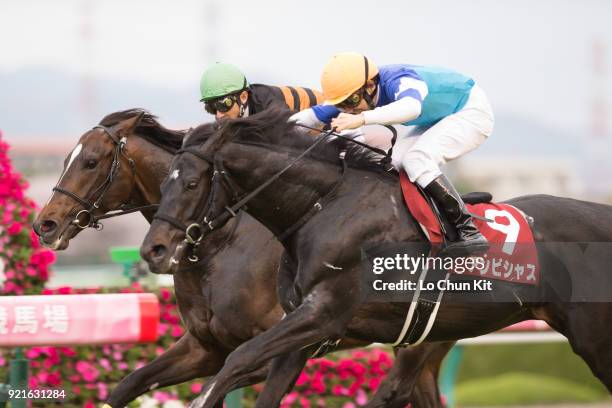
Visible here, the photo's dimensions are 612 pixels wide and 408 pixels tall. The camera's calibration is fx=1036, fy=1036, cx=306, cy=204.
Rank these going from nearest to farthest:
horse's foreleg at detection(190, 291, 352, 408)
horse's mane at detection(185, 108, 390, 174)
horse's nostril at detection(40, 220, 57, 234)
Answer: horse's foreleg at detection(190, 291, 352, 408)
horse's mane at detection(185, 108, 390, 174)
horse's nostril at detection(40, 220, 57, 234)

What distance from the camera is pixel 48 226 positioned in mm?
4797

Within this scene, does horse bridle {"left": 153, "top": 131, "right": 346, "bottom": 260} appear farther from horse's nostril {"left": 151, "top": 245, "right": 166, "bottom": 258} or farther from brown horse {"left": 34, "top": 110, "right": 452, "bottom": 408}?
brown horse {"left": 34, "top": 110, "right": 452, "bottom": 408}

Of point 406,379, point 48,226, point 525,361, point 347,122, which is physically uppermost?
point 347,122

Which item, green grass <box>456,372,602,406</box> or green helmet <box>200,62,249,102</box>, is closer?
green helmet <box>200,62,249,102</box>

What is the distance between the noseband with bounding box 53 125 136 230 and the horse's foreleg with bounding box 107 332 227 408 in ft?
2.31

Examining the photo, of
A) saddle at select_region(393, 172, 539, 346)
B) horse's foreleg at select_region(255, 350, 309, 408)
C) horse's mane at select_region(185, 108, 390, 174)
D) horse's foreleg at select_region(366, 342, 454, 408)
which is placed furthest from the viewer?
horse's foreleg at select_region(366, 342, 454, 408)

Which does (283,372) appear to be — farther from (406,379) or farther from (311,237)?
(406,379)

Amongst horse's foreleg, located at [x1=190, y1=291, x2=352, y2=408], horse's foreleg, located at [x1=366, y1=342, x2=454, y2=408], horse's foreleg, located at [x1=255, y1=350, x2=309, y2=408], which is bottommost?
horse's foreleg, located at [x1=366, y1=342, x2=454, y2=408]

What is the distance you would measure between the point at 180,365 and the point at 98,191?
2.96 feet

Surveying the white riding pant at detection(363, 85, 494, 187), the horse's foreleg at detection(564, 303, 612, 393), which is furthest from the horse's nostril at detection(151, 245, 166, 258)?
the horse's foreleg at detection(564, 303, 612, 393)

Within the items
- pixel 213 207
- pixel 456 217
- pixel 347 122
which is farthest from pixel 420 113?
pixel 213 207

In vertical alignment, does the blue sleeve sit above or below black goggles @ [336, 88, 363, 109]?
below

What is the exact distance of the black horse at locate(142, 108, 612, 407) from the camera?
4004 mm

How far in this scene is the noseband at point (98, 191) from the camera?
4.82 meters
